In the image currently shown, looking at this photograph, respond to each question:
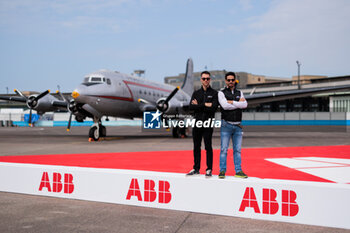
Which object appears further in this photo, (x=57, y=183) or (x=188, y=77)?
(x=188, y=77)

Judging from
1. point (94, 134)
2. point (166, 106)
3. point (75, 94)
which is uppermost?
point (75, 94)

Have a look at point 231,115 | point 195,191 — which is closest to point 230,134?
point 231,115

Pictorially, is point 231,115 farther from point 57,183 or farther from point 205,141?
point 57,183

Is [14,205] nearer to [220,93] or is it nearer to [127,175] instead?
[127,175]

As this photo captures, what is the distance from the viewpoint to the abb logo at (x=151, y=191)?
5.79 metres

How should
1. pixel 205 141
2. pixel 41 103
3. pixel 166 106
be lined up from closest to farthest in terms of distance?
1. pixel 205 141
2. pixel 166 106
3. pixel 41 103

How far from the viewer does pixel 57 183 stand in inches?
260

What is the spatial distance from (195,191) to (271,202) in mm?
1224

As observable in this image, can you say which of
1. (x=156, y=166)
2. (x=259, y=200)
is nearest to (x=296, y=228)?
(x=259, y=200)

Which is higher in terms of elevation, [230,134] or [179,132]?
[230,134]

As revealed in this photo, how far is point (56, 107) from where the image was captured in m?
26.5

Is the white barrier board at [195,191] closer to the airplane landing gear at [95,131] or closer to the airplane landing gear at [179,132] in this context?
the airplane landing gear at [95,131]

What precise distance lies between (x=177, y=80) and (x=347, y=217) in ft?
418

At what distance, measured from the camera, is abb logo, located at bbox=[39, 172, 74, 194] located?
21.4 ft
